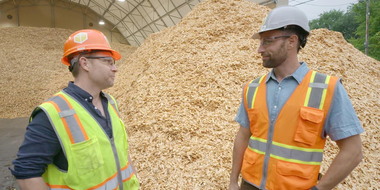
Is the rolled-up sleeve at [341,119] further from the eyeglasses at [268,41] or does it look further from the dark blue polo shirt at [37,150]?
the dark blue polo shirt at [37,150]

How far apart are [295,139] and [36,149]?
1.65 meters

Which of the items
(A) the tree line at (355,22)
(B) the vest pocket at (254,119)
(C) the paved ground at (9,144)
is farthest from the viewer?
(A) the tree line at (355,22)

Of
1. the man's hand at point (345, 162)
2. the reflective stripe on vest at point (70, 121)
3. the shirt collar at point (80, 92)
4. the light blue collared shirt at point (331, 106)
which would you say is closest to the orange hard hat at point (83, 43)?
the shirt collar at point (80, 92)

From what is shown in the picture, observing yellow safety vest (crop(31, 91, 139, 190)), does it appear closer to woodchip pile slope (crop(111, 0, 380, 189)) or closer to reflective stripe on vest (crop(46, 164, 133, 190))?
reflective stripe on vest (crop(46, 164, 133, 190))

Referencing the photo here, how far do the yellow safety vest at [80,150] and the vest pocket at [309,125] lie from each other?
131cm

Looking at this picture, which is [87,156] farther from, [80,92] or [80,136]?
[80,92]

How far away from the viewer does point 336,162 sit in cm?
143

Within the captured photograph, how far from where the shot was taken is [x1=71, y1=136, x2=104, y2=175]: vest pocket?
54.1 inches

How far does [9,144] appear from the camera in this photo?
19.2ft

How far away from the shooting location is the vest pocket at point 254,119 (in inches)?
68.1

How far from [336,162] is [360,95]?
4478 millimetres

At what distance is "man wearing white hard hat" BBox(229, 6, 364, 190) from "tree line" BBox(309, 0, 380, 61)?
67.5 ft

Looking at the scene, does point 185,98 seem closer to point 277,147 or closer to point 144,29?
point 277,147

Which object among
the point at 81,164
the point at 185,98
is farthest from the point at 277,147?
the point at 185,98
